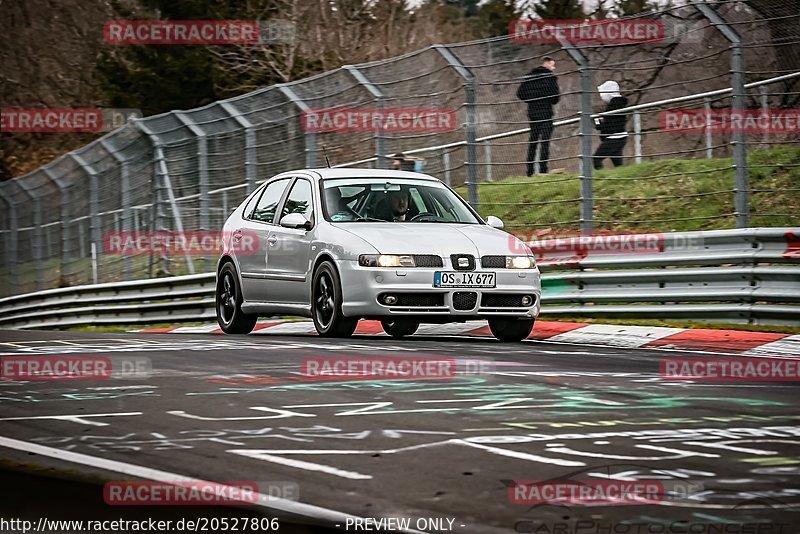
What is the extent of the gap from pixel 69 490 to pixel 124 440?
1.73 meters

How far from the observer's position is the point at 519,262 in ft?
39.9

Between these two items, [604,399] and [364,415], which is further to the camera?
[604,399]

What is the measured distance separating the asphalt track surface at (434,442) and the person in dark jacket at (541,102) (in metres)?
5.41

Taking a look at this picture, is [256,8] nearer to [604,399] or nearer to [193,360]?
[193,360]

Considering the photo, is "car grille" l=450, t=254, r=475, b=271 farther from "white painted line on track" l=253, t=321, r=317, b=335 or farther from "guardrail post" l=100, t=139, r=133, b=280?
"guardrail post" l=100, t=139, r=133, b=280

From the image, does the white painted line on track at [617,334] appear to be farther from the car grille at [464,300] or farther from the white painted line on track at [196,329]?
the white painted line on track at [196,329]

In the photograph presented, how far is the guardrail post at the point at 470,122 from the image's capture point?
50.9 feet

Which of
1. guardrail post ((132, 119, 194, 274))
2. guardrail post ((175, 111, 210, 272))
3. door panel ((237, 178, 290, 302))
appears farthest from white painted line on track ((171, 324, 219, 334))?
door panel ((237, 178, 290, 302))

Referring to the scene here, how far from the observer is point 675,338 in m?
11.9

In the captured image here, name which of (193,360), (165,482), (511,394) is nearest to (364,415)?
(511,394)

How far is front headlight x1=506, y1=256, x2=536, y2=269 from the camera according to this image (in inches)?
476

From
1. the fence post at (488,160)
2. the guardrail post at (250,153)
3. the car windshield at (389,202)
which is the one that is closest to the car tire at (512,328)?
the car windshield at (389,202)

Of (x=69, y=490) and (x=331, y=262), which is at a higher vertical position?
(x=331, y=262)

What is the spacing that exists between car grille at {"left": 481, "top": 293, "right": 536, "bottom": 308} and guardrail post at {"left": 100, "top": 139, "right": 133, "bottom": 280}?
11585 mm
